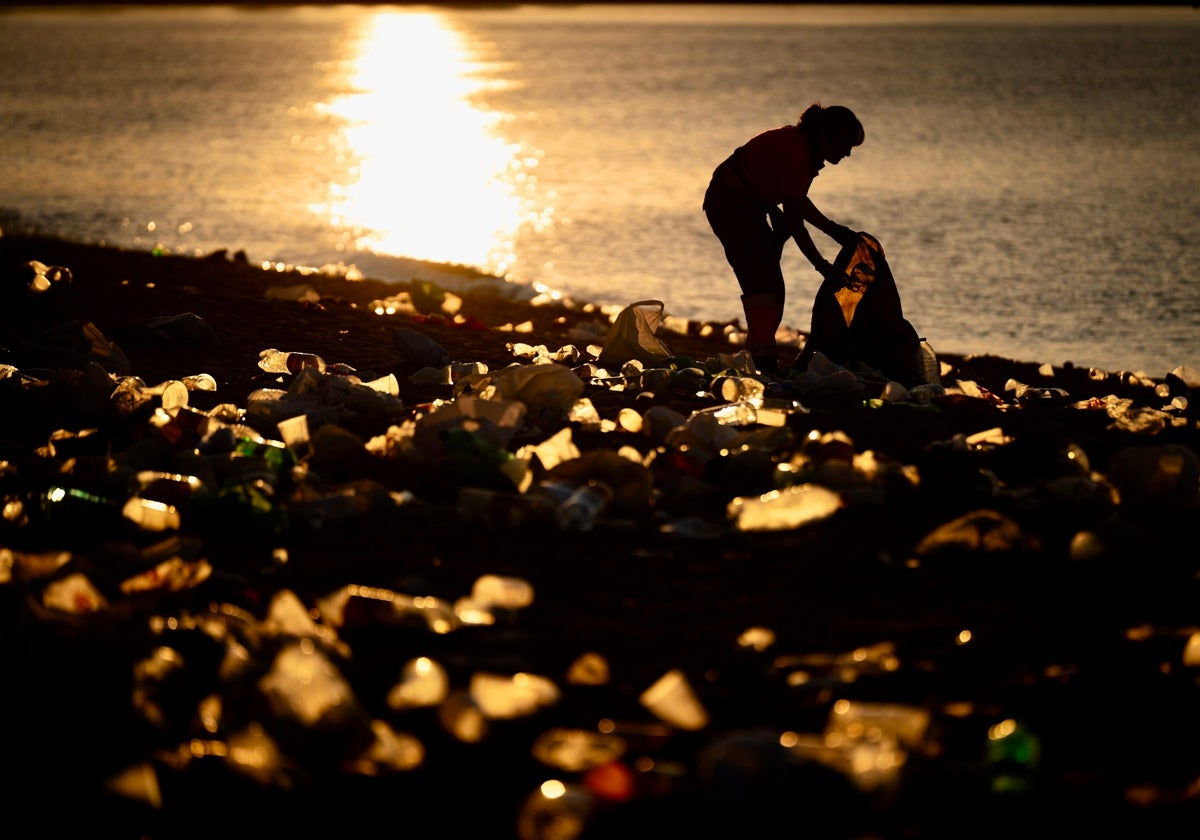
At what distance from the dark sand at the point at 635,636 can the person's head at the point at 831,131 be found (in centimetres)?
133

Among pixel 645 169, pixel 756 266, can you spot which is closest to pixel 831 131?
pixel 756 266

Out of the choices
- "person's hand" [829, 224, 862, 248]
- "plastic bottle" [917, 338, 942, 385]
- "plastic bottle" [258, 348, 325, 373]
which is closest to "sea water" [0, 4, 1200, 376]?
"plastic bottle" [917, 338, 942, 385]

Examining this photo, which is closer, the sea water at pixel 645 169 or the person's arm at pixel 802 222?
the person's arm at pixel 802 222

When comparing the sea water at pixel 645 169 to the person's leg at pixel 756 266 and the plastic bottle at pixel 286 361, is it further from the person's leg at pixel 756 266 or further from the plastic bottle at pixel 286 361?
the plastic bottle at pixel 286 361

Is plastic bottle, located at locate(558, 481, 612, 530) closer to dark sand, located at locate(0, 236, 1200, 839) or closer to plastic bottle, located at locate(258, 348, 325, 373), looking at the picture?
dark sand, located at locate(0, 236, 1200, 839)

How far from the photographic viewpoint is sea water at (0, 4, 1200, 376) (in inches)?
475

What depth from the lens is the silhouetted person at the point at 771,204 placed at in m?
5.88

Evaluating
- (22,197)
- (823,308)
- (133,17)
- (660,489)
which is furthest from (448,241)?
(133,17)

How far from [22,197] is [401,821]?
53.2ft

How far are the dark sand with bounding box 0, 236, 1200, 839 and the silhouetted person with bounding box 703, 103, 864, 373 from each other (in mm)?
1174

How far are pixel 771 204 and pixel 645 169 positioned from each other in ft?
48.1

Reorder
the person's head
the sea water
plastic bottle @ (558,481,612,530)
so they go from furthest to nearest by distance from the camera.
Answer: the sea water < the person's head < plastic bottle @ (558,481,612,530)

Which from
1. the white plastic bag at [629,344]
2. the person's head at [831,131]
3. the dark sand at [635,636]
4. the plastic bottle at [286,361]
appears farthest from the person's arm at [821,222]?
the plastic bottle at [286,361]

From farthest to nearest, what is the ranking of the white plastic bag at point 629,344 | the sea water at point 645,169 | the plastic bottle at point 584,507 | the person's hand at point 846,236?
the sea water at point 645,169 < the white plastic bag at point 629,344 < the person's hand at point 846,236 < the plastic bottle at point 584,507
